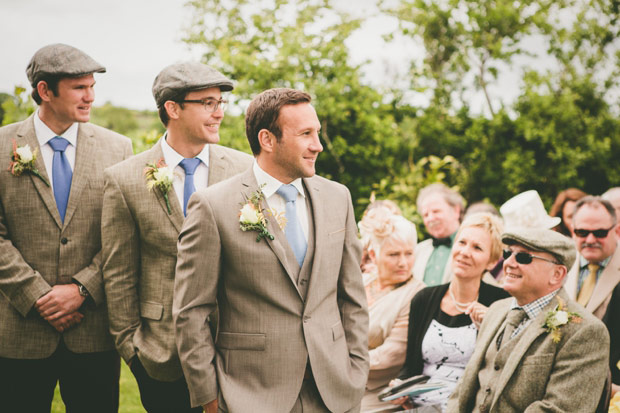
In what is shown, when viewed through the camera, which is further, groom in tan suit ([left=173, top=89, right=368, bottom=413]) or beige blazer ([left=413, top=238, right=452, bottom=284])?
beige blazer ([left=413, top=238, right=452, bottom=284])

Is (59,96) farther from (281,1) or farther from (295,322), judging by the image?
(281,1)

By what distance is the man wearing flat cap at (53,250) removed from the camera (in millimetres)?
3330

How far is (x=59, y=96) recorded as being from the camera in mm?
3383

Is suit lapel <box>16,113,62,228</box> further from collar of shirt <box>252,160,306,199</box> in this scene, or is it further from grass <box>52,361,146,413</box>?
grass <box>52,361,146,413</box>

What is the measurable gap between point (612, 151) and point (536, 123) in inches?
56.7

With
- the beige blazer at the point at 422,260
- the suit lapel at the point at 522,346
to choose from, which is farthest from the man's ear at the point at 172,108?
the beige blazer at the point at 422,260

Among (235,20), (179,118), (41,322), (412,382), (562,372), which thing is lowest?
(412,382)

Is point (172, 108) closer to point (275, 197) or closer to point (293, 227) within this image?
point (275, 197)

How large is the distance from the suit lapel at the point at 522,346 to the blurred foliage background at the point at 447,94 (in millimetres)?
4982

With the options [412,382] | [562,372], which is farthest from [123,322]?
[562,372]

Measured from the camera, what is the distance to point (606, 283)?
475cm

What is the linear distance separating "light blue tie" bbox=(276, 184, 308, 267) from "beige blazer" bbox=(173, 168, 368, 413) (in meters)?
0.05

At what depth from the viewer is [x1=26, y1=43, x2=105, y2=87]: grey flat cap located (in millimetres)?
3330

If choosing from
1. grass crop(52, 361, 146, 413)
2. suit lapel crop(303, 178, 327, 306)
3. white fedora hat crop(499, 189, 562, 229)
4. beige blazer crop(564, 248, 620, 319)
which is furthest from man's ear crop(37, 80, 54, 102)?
white fedora hat crop(499, 189, 562, 229)
